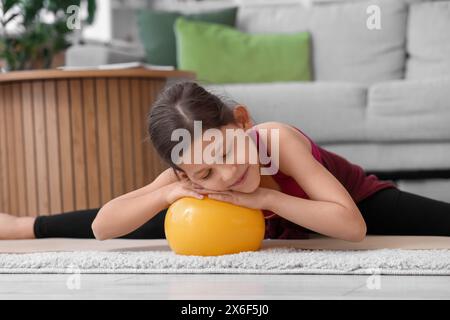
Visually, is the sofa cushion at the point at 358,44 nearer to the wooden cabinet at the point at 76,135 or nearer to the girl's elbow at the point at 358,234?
the wooden cabinet at the point at 76,135

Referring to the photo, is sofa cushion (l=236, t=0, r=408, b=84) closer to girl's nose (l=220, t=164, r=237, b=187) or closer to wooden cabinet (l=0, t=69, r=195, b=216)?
wooden cabinet (l=0, t=69, r=195, b=216)

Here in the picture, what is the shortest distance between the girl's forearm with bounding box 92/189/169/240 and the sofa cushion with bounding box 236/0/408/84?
6.42 feet

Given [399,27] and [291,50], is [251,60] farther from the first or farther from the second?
[399,27]

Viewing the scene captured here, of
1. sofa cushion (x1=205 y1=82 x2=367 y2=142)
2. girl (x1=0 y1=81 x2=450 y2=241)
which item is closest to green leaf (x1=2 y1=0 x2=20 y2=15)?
sofa cushion (x1=205 y1=82 x2=367 y2=142)

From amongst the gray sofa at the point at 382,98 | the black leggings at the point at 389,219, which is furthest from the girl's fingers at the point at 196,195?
the gray sofa at the point at 382,98

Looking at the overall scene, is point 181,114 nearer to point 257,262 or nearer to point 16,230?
point 257,262

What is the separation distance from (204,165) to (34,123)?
1.20 meters

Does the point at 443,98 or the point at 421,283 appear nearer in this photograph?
the point at 421,283

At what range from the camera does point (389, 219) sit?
2018 mm

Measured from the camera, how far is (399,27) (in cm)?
359

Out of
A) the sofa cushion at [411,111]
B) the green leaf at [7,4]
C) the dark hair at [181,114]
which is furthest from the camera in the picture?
the sofa cushion at [411,111]

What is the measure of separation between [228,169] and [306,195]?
320mm

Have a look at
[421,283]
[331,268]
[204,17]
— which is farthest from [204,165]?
[204,17]

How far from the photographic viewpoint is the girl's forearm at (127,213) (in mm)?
1753
